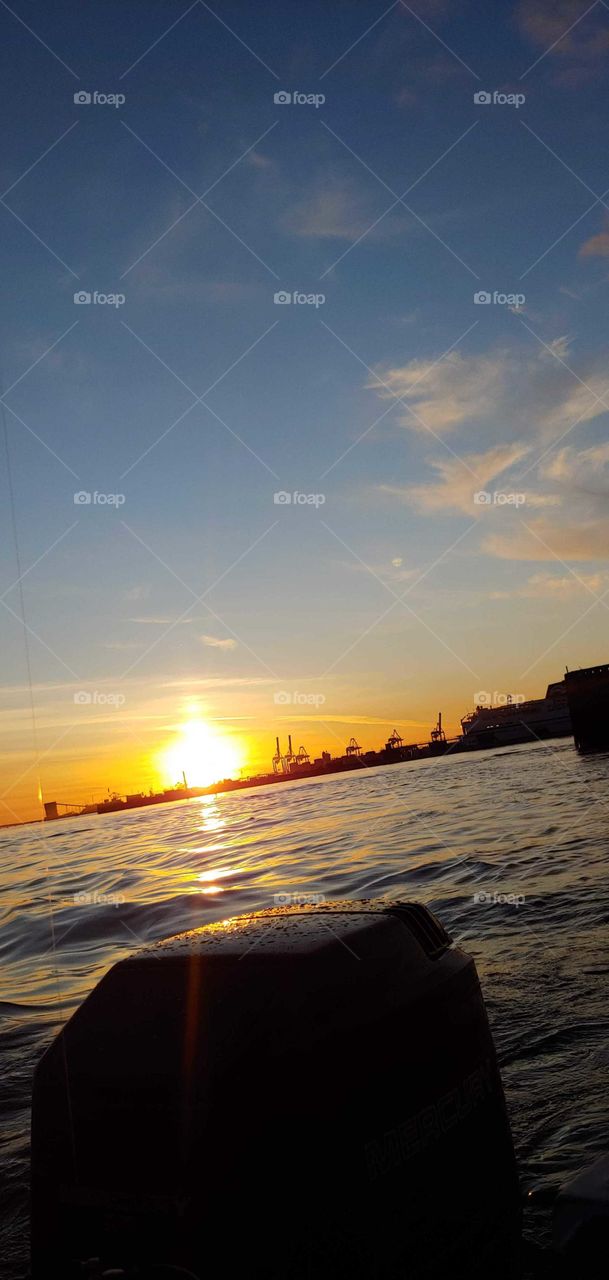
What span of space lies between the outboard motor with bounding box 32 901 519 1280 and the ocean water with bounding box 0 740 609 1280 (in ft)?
3.96

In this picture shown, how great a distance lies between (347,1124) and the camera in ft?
7.58

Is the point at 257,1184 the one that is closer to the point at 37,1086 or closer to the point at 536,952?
the point at 37,1086

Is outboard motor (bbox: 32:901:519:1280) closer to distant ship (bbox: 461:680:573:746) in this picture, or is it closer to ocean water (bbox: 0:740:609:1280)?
ocean water (bbox: 0:740:609:1280)

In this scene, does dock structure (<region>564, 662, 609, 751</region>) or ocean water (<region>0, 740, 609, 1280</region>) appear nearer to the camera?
ocean water (<region>0, 740, 609, 1280</region>)

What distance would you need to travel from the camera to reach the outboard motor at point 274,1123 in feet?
6.98

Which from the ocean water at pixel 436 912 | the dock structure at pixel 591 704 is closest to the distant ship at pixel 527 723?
the dock structure at pixel 591 704

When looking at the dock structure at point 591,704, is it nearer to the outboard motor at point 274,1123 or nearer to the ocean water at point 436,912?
the ocean water at point 436,912

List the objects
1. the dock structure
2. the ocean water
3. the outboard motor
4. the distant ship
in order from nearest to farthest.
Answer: the outboard motor
the ocean water
the dock structure
the distant ship

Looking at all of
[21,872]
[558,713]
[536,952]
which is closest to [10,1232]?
[536,952]

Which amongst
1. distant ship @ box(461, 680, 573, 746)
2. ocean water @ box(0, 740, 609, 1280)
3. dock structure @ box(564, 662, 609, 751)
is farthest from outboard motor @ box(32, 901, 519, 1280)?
distant ship @ box(461, 680, 573, 746)

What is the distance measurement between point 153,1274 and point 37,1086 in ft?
2.41

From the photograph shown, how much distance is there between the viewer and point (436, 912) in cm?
888

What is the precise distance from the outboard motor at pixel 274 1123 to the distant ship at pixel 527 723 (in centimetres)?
11537

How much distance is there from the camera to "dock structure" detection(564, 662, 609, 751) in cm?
4531
